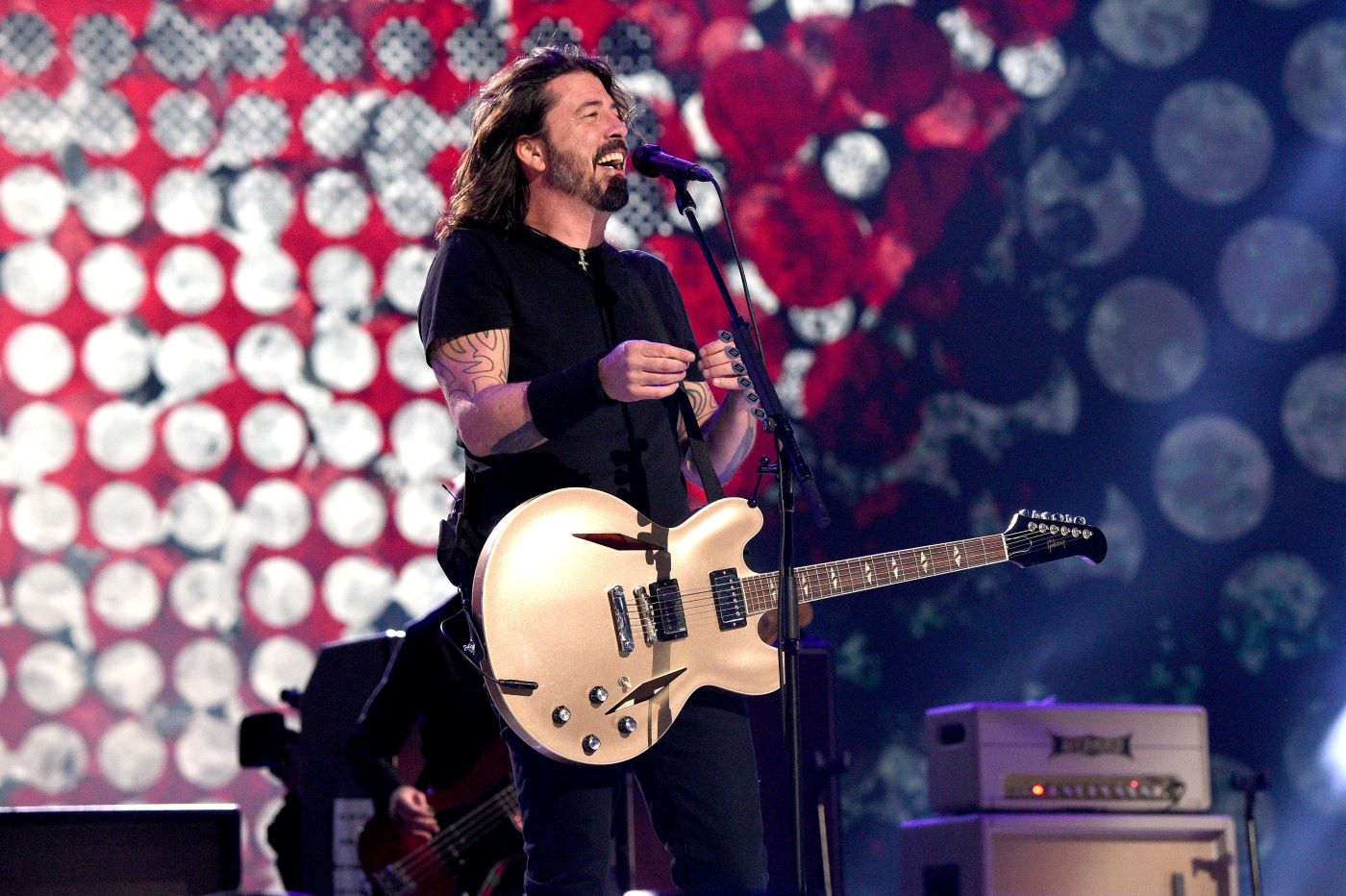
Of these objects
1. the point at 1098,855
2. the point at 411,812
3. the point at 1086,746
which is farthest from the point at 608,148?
the point at 1098,855

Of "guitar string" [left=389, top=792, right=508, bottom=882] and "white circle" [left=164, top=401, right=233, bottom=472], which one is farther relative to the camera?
"white circle" [left=164, top=401, right=233, bottom=472]

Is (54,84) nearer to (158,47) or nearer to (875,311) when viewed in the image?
(158,47)

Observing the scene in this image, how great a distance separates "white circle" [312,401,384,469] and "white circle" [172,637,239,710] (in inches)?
26.5

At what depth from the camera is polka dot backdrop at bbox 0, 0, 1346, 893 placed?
4574 mm

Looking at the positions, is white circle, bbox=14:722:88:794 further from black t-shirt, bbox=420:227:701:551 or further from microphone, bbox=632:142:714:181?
microphone, bbox=632:142:714:181

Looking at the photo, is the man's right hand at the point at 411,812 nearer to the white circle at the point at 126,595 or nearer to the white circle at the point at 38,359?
the white circle at the point at 126,595

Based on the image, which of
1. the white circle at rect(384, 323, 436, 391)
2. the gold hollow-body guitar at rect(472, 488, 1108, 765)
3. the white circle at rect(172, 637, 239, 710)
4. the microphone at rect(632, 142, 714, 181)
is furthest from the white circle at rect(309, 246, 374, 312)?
the gold hollow-body guitar at rect(472, 488, 1108, 765)

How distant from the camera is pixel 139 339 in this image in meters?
4.64

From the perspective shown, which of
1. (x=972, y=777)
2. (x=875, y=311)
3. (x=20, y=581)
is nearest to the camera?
(x=972, y=777)

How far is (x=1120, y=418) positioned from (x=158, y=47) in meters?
3.32

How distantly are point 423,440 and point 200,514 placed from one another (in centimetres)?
72

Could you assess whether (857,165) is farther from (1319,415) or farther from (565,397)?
(565,397)

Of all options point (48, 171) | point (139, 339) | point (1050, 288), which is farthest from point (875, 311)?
point (48, 171)

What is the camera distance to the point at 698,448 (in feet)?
8.04
